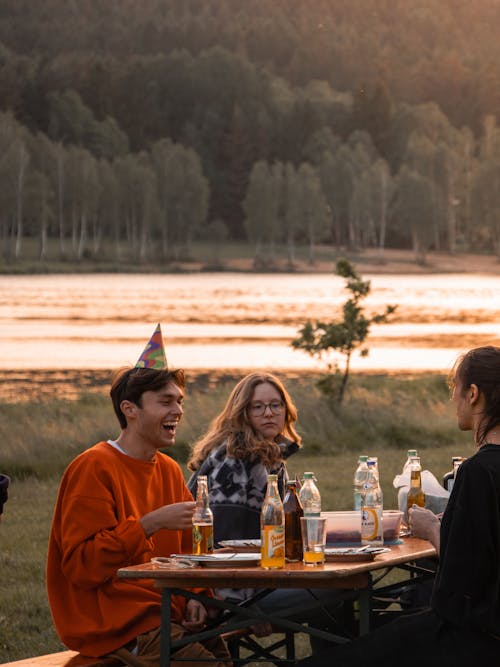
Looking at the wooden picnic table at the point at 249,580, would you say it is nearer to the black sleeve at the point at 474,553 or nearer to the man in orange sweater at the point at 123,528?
the man in orange sweater at the point at 123,528

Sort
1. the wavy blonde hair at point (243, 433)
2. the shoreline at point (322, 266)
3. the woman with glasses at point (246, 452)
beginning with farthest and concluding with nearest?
the shoreline at point (322, 266) < the wavy blonde hair at point (243, 433) < the woman with glasses at point (246, 452)

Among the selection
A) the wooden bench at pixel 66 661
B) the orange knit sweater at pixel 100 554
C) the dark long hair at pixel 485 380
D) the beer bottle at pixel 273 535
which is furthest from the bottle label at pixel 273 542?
the dark long hair at pixel 485 380

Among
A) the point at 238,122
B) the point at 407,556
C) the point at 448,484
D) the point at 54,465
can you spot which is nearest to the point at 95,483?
the point at 407,556

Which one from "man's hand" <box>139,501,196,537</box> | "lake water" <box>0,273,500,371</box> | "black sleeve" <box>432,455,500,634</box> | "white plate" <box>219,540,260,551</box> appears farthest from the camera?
"lake water" <box>0,273,500,371</box>

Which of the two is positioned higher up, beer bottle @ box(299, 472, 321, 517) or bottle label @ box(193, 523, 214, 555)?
beer bottle @ box(299, 472, 321, 517)

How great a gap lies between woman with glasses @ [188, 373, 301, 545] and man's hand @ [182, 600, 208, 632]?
709 mm

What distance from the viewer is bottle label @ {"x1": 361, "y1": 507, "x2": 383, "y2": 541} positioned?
4.93 meters

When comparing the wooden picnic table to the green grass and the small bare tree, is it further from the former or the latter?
the small bare tree

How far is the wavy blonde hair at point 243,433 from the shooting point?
225 inches

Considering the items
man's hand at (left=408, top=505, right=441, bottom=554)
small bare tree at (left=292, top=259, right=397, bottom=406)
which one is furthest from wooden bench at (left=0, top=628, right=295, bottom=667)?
small bare tree at (left=292, top=259, right=397, bottom=406)

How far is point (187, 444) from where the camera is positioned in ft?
51.2

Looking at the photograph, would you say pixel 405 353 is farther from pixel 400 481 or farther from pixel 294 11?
pixel 294 11

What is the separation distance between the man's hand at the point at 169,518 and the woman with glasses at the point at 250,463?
873 millimetres

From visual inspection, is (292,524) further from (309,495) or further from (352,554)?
(352,554)
